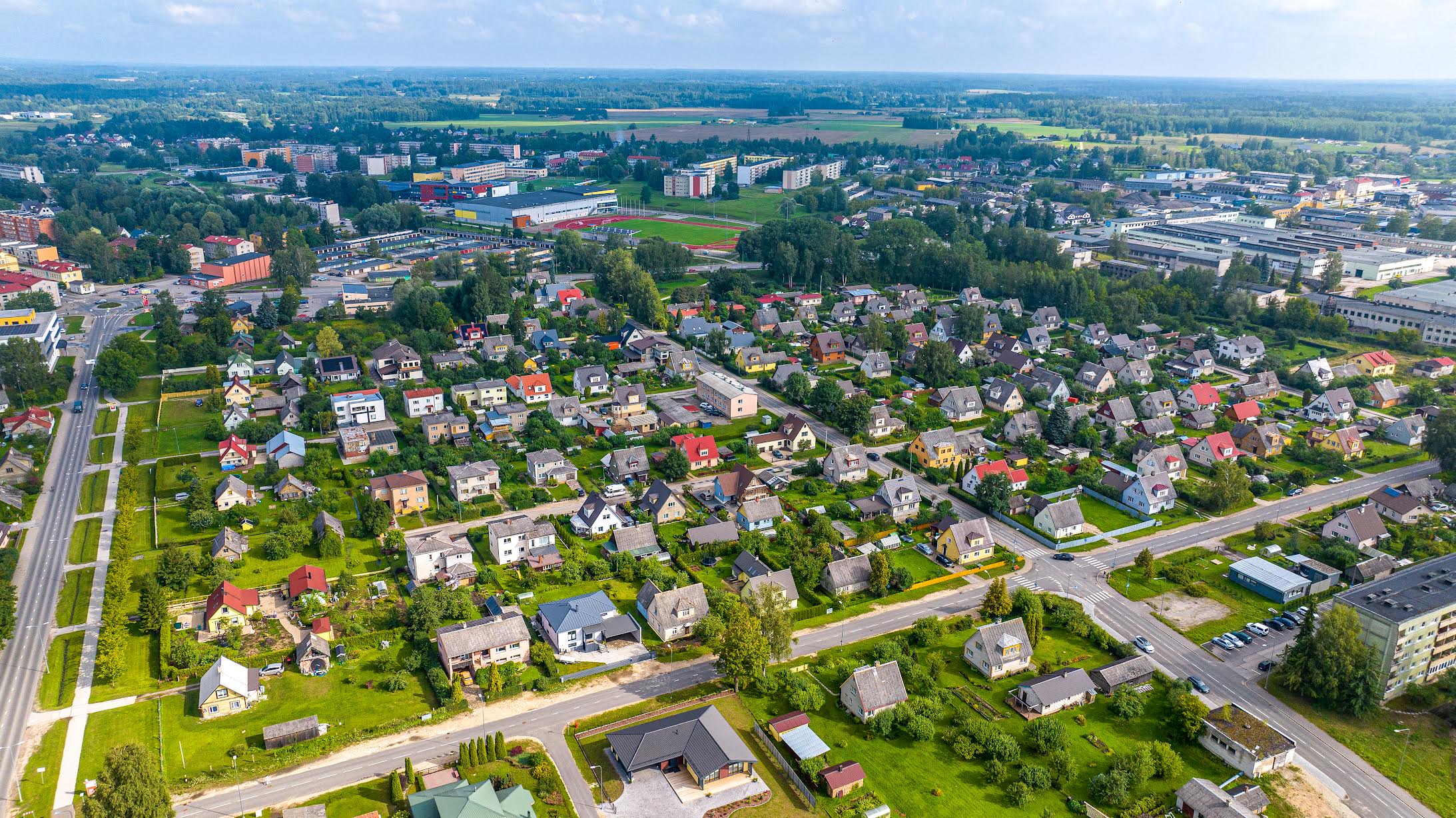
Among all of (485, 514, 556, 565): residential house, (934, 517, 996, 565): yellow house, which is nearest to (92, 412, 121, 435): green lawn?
(485, 514, 556, 565): residential house

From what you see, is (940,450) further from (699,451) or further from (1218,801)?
(1218,801)

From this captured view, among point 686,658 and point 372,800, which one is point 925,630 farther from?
→ point 372,800

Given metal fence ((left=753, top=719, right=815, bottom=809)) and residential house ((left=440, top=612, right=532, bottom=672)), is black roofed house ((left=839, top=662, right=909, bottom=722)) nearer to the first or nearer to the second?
metal fence ((left=753, top=719, right=815, bottom=809))

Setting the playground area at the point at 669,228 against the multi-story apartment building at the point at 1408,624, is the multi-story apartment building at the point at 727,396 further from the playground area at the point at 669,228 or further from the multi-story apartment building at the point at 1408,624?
the playground area at the point at 669,228

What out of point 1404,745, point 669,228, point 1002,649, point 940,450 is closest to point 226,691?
point 1002,649

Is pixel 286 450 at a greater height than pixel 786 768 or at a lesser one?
greater

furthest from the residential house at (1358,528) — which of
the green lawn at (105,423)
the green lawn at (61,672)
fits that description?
the green lawn at (105,423)
